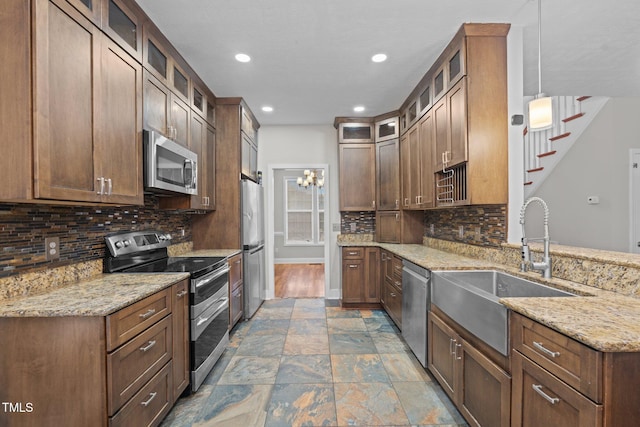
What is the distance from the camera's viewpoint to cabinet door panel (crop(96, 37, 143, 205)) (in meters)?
1.63

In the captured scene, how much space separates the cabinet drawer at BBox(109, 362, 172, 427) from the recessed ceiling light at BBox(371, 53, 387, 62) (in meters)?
2.77

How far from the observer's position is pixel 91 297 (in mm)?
1413

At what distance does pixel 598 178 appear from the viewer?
3438 millimetres

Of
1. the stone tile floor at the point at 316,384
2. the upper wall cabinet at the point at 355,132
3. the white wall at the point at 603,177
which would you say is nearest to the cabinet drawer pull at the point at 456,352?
the stone tile floor at the point at 316,384

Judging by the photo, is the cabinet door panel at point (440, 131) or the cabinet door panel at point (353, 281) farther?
the cabinet door panel at point (353, 281)

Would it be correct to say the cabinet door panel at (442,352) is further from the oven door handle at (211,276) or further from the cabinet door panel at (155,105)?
the cabinet door panel at (155,105)

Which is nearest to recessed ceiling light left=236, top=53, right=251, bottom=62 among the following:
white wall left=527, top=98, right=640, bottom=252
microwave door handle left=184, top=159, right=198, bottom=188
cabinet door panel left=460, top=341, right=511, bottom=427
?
microwave door handle left=184, top=159, right=198, bottom=188

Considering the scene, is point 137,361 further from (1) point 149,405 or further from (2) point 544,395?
(2) point 544,395

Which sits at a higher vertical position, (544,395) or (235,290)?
(544,395)

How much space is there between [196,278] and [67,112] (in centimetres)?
122

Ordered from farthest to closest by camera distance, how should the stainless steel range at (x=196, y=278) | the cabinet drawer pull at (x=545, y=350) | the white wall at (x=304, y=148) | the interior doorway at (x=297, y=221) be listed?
1. the interior doorway at (x=297, y=221)
2. the white wall at (x=304, y=148)
3. the stainless steel range at (x=196, y=278)
4. the cabinet drawer pull at (x=545, y=350)

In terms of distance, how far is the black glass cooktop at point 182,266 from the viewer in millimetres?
2115

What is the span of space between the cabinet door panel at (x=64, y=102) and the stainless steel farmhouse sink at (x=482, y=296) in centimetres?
209

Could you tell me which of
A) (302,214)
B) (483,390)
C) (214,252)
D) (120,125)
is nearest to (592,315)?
(483,390)
